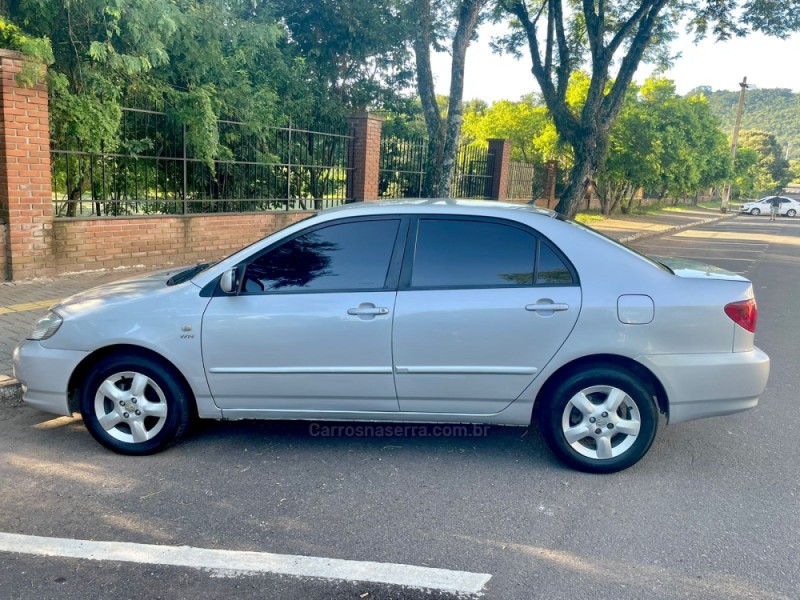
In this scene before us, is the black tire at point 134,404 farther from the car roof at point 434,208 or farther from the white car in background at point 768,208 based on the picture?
the white car in background at point 768,208

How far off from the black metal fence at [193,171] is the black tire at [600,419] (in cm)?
796

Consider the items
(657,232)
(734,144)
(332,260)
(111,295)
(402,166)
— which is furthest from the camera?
(734,144)

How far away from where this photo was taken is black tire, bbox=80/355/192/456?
4.20 meters

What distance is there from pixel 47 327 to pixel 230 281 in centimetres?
129

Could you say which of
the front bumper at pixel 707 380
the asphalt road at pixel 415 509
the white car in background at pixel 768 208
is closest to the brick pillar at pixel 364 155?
the asphalt road at pixel 415 509

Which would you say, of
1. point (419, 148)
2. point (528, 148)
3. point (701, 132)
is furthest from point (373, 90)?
point (701, 132)

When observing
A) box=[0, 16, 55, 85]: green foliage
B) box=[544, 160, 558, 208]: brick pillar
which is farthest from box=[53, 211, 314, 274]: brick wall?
box=[544, 160, 558, 208]: brick pillar

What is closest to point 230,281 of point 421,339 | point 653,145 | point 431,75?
point 421,339

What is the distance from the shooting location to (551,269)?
4168mm

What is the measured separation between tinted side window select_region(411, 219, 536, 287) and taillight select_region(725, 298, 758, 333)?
48.1 inches

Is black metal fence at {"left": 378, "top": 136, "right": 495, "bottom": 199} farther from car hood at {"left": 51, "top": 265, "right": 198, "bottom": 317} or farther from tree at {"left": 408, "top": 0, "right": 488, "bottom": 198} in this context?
car hood at {"left": 51, "top": 265, "right": 198, "bottom": 317}

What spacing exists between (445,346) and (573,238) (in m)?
1.08

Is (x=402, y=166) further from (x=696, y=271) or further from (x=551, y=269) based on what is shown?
(x=551, y=269)

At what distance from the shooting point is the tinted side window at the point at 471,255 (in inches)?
164
